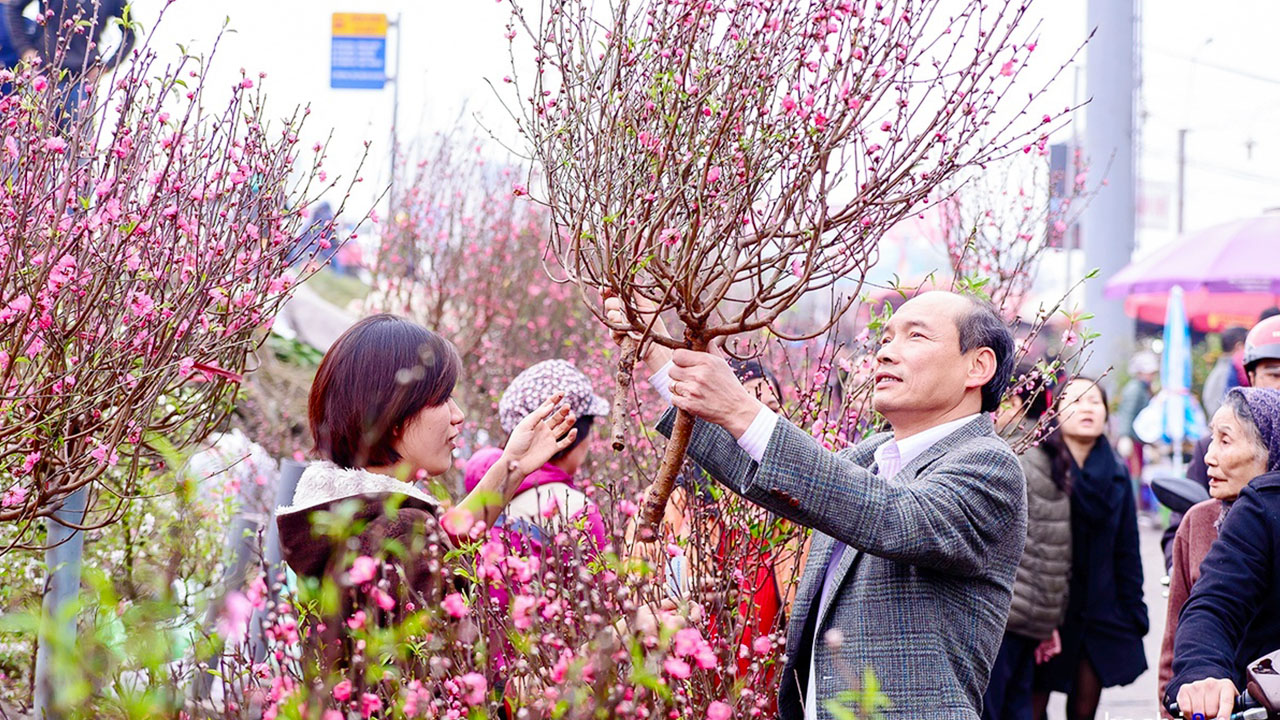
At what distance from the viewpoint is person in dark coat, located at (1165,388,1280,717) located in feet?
10.1

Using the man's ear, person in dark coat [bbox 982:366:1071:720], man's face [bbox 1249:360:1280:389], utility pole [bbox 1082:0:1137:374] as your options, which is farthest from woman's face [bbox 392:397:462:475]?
utility pole [bbox 1082:0:1137:374]

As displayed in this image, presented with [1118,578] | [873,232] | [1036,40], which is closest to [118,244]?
[873,232]

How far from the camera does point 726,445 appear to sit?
2.34 metres

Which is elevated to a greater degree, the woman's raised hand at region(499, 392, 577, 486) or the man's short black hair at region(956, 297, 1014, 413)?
the man's short black hair at region(956, 297, 1014, 413)

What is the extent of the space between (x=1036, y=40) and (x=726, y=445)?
1014 mm

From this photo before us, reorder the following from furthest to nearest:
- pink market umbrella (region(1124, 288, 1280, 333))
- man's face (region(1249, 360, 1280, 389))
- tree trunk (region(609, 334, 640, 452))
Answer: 1. pink market umbrella (region(1124, 288, 1280, 333))
2. man's face (region(1249, 360, 1280, 389))
3. tree trunk (region(609, 334, 640, 452))

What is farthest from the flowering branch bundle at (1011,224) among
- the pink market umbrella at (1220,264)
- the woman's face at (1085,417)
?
the pink market umbrella at (1220,264)

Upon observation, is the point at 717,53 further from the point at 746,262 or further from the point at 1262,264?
the point at 1262,264

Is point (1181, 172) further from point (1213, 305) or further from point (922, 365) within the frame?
point (922, 365)

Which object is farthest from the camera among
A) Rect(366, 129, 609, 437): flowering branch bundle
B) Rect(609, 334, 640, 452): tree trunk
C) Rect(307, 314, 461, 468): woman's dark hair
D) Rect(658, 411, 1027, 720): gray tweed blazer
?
Rect(366, 129, 609, 437): flowering branch bundle

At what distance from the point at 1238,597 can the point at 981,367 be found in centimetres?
107

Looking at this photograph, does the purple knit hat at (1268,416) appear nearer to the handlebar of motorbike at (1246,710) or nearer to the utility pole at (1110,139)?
the handlebar of motorbike at (1246,710)

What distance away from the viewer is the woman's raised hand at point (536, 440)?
9.52ft

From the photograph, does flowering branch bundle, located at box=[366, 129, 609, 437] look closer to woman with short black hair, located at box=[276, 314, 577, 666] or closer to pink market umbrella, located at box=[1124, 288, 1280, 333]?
woman with short black hair, located at box=[276, 314, 577, 666]
